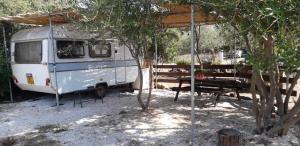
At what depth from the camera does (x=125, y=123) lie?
24.8 ft

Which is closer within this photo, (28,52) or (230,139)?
(230,139)

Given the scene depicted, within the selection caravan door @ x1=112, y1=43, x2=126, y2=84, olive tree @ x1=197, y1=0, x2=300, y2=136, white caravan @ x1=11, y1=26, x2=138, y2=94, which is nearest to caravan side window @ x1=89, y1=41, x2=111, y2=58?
white caravan @ x1=11, y1=26, x2=138, y2=94

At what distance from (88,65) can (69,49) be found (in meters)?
0.92

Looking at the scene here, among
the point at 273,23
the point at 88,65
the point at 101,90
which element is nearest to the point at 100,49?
the point at 88,65

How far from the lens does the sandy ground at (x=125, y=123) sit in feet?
20.9

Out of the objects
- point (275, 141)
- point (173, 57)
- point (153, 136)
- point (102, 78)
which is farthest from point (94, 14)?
point (173, 57)

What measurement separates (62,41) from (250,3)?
6.68 meters

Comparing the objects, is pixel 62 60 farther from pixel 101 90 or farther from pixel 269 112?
pixel 269 112

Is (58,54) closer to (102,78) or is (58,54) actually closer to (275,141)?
(102,78)

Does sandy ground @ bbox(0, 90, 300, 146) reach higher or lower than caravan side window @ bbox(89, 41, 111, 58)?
lower

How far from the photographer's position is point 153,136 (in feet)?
21.6

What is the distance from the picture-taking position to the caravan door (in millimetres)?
11422

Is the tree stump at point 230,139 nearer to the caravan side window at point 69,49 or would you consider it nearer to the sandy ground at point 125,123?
the sandy ground at point 125,123

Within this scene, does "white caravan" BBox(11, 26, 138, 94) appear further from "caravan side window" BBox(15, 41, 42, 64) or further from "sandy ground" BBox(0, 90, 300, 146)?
"sandy ground" BBox(0, 90, 300, 146)
